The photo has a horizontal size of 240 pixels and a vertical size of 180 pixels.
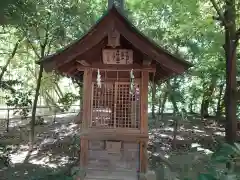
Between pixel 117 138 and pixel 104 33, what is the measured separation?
1895 mm

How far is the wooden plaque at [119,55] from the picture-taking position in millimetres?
5352

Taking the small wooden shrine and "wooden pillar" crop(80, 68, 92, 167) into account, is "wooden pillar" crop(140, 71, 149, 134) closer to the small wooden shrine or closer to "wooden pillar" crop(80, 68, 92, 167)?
the small wooden shrine

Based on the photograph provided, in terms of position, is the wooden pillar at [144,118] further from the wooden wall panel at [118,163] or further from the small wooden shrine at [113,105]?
the wooden wall panel at [118,163]

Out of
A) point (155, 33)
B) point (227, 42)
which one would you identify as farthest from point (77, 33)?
point (227, 42)

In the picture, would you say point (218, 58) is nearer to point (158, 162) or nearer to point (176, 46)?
point (176, 46)

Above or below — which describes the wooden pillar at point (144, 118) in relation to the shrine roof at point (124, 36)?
below

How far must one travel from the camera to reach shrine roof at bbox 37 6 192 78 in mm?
4938

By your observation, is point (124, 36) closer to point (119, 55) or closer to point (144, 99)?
point (119, 55)

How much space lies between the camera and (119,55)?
17.6 ft

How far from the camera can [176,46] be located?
557 inches

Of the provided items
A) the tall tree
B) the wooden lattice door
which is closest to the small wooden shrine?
the wooden lattice door

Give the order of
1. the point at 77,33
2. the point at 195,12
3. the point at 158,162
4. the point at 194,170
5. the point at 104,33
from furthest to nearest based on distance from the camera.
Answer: the point at 77,33 → the point at 195,12 → the point at 158,162 → the point at 194,170 → the point at 104,33

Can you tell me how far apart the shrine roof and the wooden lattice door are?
0.78m

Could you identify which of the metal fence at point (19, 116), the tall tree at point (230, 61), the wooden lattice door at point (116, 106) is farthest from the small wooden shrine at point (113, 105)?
the metal fence at point (19, 116)
